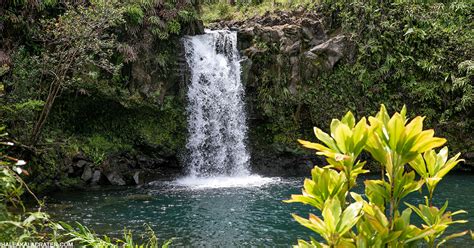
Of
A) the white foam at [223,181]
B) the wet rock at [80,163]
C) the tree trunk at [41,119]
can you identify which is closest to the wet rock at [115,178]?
the wet rock at [80,163]

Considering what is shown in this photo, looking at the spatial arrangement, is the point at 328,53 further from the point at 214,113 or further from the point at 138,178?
the point at 138,178

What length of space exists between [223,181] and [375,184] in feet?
40.1

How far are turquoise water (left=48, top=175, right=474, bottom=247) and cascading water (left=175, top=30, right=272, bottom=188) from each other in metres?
2.29

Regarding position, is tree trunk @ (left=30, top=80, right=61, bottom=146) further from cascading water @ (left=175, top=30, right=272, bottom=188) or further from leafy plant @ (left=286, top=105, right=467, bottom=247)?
leafy plant @ (left=286, top=105, right=467, bottom=247)

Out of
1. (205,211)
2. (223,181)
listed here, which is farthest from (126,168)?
(205,211)

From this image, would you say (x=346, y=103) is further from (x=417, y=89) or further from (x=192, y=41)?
(x=192, y=41)

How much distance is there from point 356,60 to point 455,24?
4115 mm

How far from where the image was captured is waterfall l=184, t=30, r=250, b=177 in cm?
1472

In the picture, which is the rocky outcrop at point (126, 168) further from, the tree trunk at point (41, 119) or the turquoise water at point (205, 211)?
the tree trunk at point (41, 119)

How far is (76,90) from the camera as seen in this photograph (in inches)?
487

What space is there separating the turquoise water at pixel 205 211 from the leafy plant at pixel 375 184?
18.6ft

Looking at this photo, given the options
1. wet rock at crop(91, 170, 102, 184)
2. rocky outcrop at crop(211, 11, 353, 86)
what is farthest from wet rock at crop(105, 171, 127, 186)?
rocky outcrop at crop(211, 11, 353, 86)

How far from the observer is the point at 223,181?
13539mm

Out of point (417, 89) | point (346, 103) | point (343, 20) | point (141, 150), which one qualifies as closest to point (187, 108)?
point (141, 150)
